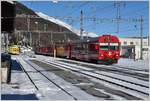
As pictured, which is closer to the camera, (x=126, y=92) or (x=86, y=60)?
(x=126, y=92)

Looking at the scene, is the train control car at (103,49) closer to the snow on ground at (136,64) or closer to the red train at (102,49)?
the red train at (102,49)

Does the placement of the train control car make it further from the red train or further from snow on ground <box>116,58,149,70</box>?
snow on ground <box>116,58,149,70</box>

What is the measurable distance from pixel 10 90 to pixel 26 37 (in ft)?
467

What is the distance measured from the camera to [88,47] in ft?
160

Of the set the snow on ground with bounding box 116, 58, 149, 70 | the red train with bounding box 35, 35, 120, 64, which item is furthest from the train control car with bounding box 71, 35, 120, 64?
the snow on ground with bounding box 116, 58, 149, 70

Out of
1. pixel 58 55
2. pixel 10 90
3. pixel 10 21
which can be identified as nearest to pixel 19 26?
pixel 58 55

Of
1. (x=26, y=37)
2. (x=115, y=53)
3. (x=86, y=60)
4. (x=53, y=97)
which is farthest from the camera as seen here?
(x=26, y=37)

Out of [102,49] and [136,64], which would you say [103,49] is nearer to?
[102,49]

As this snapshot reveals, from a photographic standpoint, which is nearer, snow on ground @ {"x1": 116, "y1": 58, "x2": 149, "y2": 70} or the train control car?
snow on ground @ {"x1": 116, "y1": 58, "x2": 149, "y2": 70}

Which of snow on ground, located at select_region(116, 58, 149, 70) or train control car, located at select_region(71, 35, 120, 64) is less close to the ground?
train control car, located at select_region(71, 35, 120, 64)

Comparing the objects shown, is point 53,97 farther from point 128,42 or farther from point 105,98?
point 128,42

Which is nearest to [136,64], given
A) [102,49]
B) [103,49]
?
[103,49]

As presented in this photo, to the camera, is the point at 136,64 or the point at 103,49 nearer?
the point at 103,49

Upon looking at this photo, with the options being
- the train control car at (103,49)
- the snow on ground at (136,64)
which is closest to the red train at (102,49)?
the train control car at (103,49)
